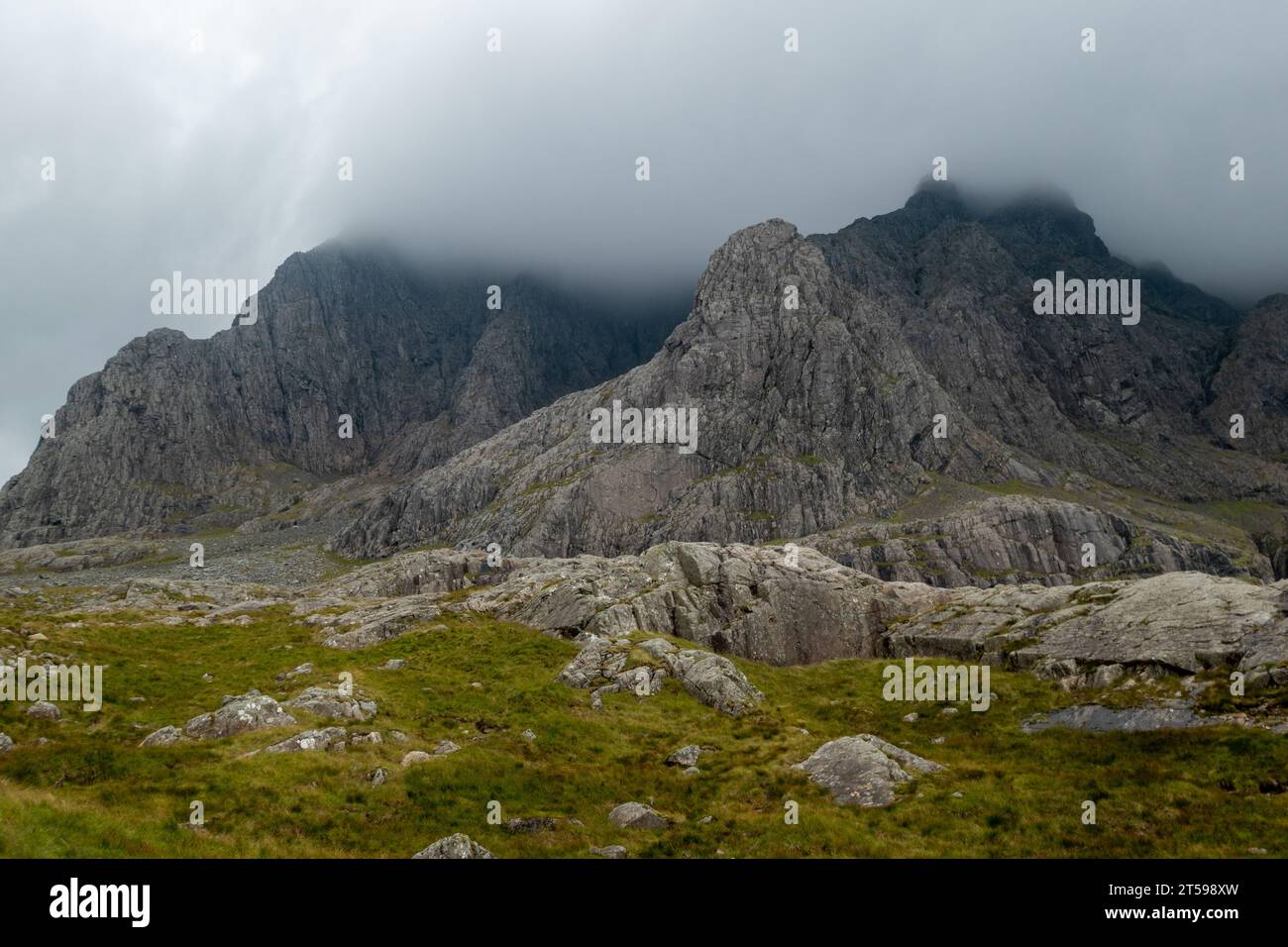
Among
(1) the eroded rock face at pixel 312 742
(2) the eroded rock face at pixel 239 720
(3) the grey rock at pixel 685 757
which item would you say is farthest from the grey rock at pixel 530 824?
(2) the eroded rock face at pixel 239 720

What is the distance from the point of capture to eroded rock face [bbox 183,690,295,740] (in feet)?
94.2

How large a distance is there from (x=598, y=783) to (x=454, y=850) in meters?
9.96

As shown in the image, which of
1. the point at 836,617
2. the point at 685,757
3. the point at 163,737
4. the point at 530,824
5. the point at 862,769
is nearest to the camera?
the point at 530,824

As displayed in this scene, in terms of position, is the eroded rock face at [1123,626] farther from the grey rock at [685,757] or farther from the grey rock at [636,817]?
the grey rock at [636,817]

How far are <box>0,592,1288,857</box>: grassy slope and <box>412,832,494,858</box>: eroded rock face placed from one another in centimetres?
127

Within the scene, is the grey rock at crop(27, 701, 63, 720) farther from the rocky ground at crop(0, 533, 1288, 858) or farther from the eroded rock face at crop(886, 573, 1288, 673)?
the eroded rock face at crop(886, 573, 1288, 673)

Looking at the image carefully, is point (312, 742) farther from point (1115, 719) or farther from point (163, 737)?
point (1115, 719)

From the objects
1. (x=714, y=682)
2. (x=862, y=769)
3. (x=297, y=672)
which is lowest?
(x=714, y=682)

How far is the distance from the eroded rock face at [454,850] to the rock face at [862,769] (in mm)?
13531

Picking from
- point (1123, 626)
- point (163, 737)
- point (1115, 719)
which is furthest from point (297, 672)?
point (1123, 626)

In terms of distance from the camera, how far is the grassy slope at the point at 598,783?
19.0 metres

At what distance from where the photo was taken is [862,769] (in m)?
26.5

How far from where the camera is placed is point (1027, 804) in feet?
72.8
